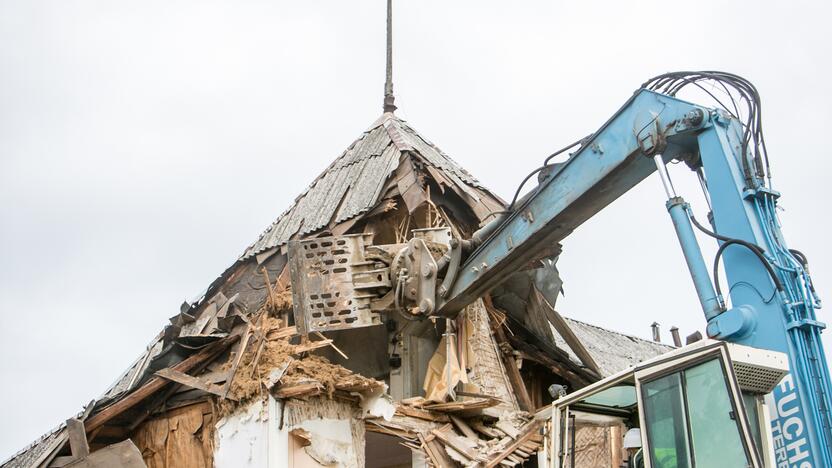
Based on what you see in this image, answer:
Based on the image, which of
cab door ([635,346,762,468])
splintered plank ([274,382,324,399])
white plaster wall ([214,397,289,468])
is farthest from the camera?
splintered plank ([274,382,324,399])

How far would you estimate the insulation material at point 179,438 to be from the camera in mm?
10977

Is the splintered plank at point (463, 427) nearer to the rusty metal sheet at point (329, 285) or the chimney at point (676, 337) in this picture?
the rusty metal sheet at point (329, 285)

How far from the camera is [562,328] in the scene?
515 inches

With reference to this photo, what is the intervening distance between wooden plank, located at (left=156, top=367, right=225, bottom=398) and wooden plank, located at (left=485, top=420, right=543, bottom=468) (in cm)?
322

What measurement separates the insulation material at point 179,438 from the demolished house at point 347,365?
0.05 ft

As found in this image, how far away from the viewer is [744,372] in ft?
19.4

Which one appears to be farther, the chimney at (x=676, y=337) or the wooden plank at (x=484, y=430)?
the chimney at (x=676, y=337)

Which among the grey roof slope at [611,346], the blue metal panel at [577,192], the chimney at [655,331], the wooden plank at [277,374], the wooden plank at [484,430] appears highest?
the chimney at [655,331]

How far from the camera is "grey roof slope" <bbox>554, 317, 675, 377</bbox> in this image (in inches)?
601

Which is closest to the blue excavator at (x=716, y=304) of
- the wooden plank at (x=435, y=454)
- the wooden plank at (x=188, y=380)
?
the wooden plank at (x=435, y=454)

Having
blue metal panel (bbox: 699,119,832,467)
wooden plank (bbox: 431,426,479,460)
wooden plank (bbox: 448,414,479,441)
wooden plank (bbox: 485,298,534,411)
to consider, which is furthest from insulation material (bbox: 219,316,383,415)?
blue metal panel (bbox: 699,119,832,467)

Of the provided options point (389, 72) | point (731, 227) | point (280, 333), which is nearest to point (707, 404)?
point (731, 227)

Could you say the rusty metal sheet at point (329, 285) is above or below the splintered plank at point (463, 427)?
above

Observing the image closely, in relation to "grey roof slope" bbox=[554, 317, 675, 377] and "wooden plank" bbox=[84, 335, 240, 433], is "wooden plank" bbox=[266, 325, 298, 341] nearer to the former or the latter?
"wooden plank" bbox=[84, 335, 240, 433]
